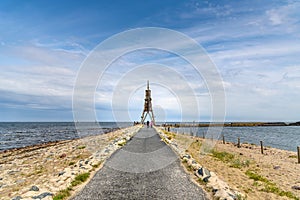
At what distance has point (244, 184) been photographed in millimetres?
11609

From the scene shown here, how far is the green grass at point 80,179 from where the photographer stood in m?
9.44

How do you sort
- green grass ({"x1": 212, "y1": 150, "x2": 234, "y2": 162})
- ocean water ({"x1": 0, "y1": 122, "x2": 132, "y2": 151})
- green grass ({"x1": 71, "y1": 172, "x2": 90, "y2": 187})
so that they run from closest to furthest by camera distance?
1. green grass ({"x1": 71, "y1": 172, "x2": 90, "y2": 187})
2. green grass ({"x1": 212, "y1": 150, "x2": 234, "y2": 162})
3. ocean water ({"x1": 0, "y1": 122, "x2": 132, "y2": 151})

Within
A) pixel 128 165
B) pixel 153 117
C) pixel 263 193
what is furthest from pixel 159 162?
pixel 153 117

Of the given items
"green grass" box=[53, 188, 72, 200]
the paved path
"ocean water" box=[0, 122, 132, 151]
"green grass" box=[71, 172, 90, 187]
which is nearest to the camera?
"green grass" box=[53, 188, 72, 200]

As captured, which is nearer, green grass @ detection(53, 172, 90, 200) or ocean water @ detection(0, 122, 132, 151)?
green grass @ detection(53, 172, 90, 200)

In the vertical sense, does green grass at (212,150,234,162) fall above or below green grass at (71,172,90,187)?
below

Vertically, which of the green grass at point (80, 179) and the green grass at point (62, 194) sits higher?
the green grass at point (80, 179)

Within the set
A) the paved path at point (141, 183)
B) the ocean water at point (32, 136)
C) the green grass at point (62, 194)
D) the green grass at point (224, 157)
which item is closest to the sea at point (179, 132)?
the ocean water at point (32, 136)

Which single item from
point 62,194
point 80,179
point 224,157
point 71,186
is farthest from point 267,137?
point 62,194

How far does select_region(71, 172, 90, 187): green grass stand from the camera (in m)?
9.44

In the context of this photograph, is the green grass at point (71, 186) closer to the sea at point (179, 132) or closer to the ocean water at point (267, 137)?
the sea at point (179, 132)

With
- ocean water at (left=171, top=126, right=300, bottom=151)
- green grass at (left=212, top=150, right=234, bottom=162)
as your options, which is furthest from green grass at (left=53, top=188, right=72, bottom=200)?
ocean water at (left=171, top=126, right=300, bottom=151)

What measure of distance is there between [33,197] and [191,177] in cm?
609

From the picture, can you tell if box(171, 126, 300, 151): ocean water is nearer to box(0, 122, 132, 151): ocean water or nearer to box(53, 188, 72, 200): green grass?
box(0, 122, 132, 151): ocean water
